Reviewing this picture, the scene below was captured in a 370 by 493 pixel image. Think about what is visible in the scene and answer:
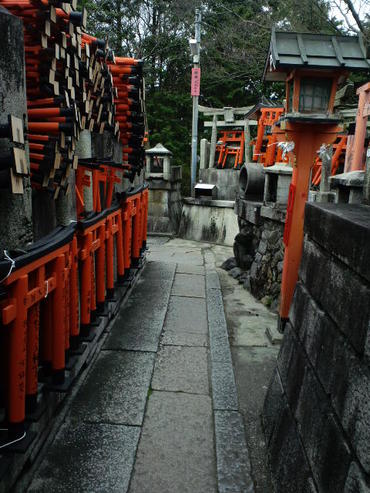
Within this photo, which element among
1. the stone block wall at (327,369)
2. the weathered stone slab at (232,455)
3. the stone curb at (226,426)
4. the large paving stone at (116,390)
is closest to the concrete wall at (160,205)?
the stone curb at (226,426)

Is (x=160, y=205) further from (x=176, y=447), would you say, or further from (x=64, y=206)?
(x=176, y=447)

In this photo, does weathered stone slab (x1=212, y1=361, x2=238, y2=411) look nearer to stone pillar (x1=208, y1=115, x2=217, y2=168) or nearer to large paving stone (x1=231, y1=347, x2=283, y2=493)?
large paving stone (x1=231, y1=347, x2=283, y2=493)

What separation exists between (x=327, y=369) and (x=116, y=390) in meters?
2.56

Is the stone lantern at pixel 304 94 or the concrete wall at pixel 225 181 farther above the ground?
the stone lantern at pixel 304 94

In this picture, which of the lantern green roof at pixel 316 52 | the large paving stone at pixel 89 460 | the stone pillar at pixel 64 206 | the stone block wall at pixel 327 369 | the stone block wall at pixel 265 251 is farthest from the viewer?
the stone block wall at pixel 265 251

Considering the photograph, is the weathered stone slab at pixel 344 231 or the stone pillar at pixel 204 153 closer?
the weathered stone slab at pixel 344 231

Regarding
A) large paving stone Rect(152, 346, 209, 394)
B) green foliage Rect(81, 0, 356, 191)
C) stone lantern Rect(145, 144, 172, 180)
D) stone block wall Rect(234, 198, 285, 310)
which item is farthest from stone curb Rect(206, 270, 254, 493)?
green foliage Rect(81, 0, 356, 191)

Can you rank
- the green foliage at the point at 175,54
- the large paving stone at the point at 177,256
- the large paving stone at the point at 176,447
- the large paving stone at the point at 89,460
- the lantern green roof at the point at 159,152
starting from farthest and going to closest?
the green foliage at the point at 175,54, the lantern green roof at the point at 159,152, the large paving stone at the point at 177,256, the large paving stone at the point at 176,447, the large paving stone at the point at 89,460

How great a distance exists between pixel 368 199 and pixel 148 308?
4.56 metres

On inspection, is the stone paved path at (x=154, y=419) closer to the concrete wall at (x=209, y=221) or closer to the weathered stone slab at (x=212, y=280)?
the weathered stone slab at (x=212, y=280)

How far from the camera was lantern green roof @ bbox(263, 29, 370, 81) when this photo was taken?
5688 mm

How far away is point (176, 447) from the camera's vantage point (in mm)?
3721

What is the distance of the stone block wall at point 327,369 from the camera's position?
7.29 feet

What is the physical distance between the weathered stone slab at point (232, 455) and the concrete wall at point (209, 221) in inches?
487
